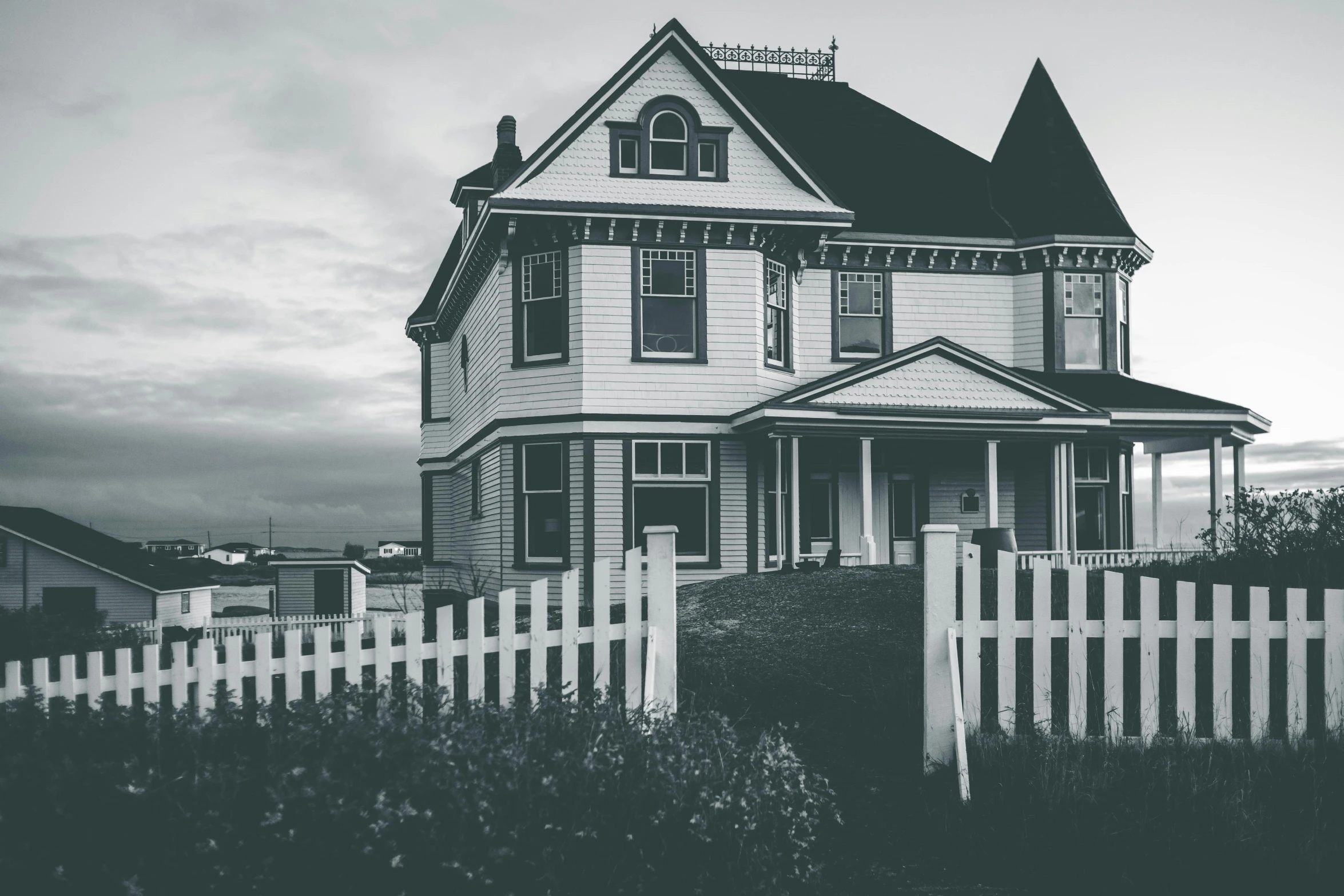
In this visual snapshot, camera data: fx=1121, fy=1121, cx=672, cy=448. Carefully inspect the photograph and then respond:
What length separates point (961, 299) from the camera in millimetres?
22391

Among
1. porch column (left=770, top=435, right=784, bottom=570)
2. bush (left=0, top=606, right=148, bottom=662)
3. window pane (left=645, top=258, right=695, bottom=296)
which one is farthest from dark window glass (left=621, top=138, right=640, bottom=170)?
bush (left=0, top=606, right=148, bottom=662)

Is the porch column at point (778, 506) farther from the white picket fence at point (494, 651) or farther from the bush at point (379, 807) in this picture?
the bush at point (379, 807)

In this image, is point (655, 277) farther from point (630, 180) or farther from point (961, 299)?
point (961, 299)

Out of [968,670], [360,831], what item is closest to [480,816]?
[360,831]

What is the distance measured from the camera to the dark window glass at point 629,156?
19.5m

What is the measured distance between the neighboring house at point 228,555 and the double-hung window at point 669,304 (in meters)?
57.5

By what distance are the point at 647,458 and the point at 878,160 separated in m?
9.38

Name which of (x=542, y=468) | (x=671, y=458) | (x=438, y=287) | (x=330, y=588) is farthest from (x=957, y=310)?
(x=330, y=588)

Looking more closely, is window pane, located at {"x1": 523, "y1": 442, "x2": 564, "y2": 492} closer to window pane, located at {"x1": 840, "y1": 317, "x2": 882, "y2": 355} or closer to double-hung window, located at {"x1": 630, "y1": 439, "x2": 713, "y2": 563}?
double-hung window, located at {"x1": 630, "y1": 439, "x2": 713, "y2": 563}

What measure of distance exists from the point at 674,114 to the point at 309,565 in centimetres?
1628

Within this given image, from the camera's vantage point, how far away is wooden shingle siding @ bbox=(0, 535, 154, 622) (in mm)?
33031

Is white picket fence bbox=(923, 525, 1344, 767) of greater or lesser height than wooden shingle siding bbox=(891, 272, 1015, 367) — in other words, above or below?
below

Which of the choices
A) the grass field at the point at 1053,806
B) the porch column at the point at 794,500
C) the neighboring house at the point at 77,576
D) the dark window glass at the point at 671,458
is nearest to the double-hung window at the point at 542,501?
→ the dark window glass at the point at 671,458

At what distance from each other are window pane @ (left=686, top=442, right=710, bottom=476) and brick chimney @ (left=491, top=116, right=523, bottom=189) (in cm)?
836
